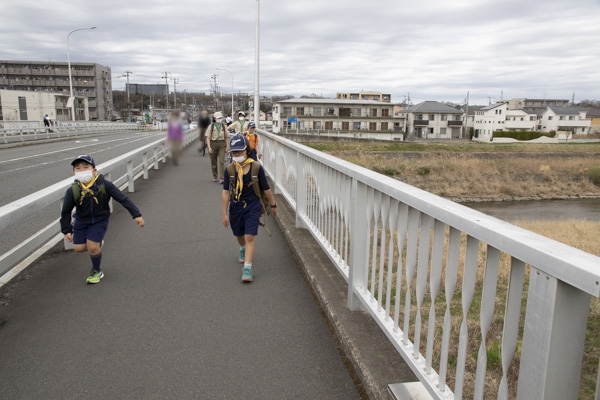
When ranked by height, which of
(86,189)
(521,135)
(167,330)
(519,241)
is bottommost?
(521,135)

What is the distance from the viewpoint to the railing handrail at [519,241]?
1.47m

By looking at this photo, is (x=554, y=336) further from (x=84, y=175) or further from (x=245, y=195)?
(x=84, y=175)

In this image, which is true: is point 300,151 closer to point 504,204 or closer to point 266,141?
point 266,141

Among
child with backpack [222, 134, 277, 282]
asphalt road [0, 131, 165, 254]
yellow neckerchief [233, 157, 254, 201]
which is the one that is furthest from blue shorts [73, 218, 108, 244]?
yellow neckerchief [233, 157, 254, 201]

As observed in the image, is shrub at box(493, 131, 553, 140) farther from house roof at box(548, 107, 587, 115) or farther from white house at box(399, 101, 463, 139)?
house roof at box(548, 107, 587, 115)

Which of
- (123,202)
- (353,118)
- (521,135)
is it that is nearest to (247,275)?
(123,202)

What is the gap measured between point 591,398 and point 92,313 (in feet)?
12.8

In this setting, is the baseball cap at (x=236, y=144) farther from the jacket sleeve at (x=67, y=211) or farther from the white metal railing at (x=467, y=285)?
the jacket sleeve at (x=67, y=211)

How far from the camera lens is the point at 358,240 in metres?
3.80

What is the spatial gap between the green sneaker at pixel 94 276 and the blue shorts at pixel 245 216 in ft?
4.86

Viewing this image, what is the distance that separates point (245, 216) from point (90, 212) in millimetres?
1603

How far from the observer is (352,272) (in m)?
3.91

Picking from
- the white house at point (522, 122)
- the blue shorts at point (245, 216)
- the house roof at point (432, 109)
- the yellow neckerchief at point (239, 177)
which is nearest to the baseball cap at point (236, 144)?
the yellow neckerchief at point (239, 177)

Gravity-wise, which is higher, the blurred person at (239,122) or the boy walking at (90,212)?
the blurred person at (239,122)
